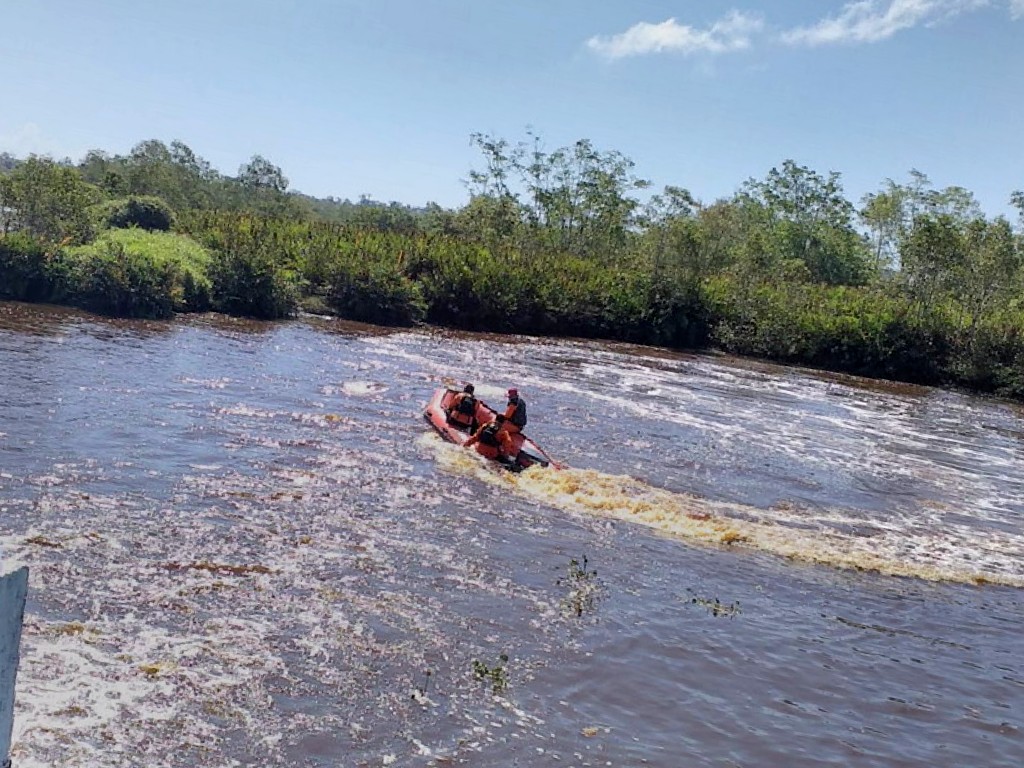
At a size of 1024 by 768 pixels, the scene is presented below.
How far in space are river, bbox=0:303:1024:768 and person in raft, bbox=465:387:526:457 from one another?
45 centimetres

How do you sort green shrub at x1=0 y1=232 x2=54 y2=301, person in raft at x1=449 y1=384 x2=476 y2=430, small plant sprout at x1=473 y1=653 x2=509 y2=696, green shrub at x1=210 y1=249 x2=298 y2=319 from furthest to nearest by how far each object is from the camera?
1. green shrub at x1=210 y1=249 x2=298 y2=319
2. green shrub at x1=0 y1=232 x2=54 y2=301
3. person in raft at x1=449 y1=384 x2=476 y2=430
4. small plant sprout at x1=473 y1=653 x2=509 y2=696

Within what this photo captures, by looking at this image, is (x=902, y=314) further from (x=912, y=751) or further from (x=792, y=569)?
(x=912, y=751)

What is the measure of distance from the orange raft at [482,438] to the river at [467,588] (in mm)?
322

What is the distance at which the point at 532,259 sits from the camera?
38.0 metres

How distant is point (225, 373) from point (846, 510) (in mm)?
12316

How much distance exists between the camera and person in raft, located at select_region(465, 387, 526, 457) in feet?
47.6

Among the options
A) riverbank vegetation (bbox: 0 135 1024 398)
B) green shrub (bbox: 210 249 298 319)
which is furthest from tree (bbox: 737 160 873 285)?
green shrub (bbox: 210 249 298 319)

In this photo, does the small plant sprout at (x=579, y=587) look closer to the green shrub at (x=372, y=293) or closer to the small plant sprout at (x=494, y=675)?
the small plant sprout at (x=494, y=675)

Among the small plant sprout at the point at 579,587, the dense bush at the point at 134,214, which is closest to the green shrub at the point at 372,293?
the dense bush at the point at 134,214

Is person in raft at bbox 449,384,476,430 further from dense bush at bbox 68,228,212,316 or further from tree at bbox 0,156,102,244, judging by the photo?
tree at bbox 0,156,102,244

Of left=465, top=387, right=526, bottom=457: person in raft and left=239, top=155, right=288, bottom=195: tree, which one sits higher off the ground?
left=239, top=155, right=288, bottom=195: tree

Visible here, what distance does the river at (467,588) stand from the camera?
6.66 m

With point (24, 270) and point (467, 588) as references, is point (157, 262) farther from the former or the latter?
point (467, 588)

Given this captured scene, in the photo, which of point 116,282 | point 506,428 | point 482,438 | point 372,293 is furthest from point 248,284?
point 506,428
